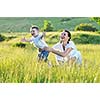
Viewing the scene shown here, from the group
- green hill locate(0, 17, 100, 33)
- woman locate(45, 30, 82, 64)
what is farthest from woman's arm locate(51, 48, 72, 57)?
green hill locate(0, 17, 100, 33)

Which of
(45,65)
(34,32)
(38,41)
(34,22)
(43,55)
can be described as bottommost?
(45,65)

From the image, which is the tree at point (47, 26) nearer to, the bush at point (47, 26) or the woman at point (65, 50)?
the bush at point (47, 26)

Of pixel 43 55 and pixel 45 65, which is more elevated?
pixel 43 55

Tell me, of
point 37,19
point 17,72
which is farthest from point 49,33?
point 17,72

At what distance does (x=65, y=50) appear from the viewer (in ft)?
22.9

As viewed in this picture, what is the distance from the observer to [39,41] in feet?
23.0

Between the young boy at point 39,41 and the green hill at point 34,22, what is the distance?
82mm

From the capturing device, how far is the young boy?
6.97 m

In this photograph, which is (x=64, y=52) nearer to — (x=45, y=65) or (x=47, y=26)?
(x=45, y=65)

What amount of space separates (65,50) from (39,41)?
0.38 m

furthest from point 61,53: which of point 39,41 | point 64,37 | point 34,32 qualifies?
point 34,32

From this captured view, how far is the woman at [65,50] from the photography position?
6945 mm

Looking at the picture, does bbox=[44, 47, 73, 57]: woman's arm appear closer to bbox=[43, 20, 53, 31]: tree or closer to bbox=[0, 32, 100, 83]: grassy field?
bbox=[0, 32, 100, 83]: grassy field
